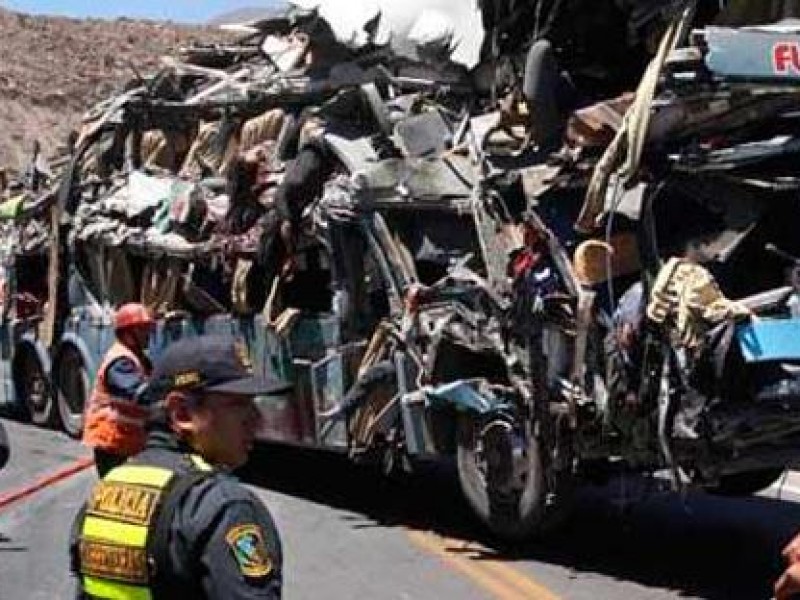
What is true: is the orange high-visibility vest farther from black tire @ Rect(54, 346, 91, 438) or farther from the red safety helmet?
black tire @ Rect(54, 346, 91, 438)

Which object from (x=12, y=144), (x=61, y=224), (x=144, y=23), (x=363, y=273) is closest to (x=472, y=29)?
(x=363, y=273)

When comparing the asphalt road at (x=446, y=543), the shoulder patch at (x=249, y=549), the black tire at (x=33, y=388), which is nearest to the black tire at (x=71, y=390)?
the black tire at (x=33, y=388)

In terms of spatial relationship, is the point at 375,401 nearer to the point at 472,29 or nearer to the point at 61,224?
the point at 472,29

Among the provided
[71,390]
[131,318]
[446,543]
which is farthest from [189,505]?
[71,390]

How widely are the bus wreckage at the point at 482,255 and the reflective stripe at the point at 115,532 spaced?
15.3 ft

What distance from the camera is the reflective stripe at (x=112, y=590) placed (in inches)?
146

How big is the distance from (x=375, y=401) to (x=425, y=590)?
1825mm

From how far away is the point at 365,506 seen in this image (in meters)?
12.4

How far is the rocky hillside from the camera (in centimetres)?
5381

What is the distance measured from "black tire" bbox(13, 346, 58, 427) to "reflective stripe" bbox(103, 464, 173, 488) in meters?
13.5

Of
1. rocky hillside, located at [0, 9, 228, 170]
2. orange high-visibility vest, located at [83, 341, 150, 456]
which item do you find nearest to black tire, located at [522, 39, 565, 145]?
orange high-visibility vest, located at [83, 341, 150, 456]

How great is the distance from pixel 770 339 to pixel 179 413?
4.67 meters

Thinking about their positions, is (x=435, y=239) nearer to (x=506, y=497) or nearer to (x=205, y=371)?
(x=506, y=497)

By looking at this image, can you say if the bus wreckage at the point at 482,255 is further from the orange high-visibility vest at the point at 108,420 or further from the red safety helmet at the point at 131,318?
the orange high-visibility vest at the point at 108,420
